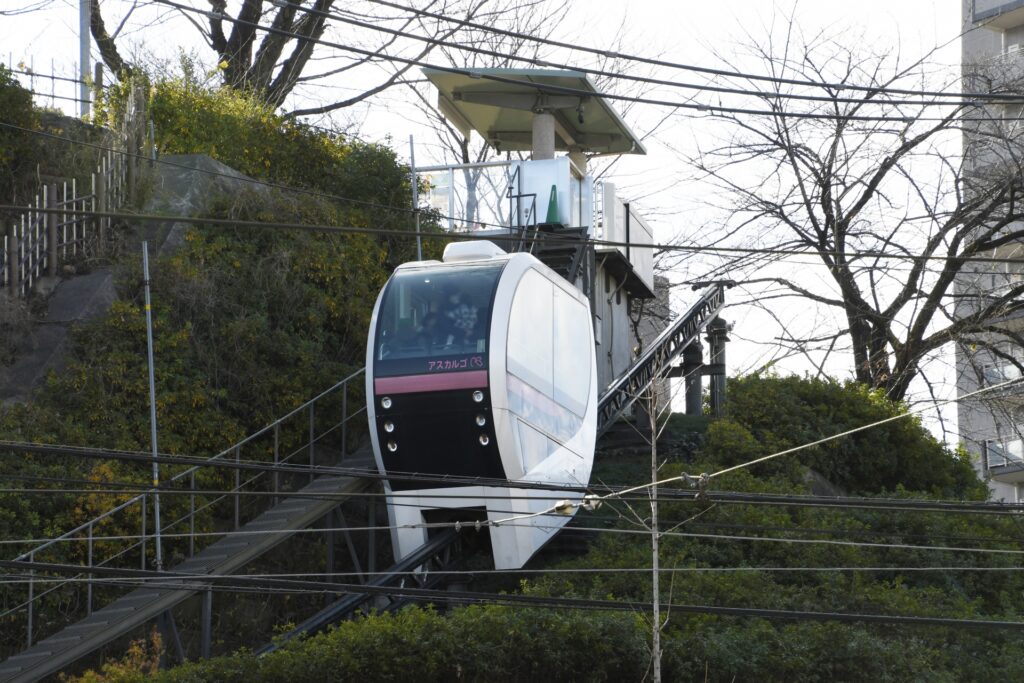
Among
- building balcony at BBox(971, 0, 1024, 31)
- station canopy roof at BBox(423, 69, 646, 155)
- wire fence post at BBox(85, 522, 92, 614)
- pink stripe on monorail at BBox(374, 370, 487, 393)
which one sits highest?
building balcony at BBox(971, 0, 1024, 31)

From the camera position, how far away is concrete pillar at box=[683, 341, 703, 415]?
28719mm

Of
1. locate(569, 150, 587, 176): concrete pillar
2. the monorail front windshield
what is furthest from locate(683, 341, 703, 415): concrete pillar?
the monorail front windshield

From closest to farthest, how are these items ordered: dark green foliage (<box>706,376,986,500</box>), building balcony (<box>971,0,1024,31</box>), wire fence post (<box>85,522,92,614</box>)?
wire fence post (<box>85,522,92,614</box>) → dark green foliage (<box>706,376,986,500</box>) → building balcony (<box>971,0,1024,31</box>)

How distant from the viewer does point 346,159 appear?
90.9 ft

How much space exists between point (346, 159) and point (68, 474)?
11533 mm

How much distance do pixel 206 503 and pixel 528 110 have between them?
456 inches

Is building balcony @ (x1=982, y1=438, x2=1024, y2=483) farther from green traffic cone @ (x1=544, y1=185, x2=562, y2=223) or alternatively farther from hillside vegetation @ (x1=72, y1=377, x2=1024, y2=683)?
green traffic cone @ (x1=544, y1=185, x2=562, y2=223)

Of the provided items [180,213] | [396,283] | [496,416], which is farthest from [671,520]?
[180,213]

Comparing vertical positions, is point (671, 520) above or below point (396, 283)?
below

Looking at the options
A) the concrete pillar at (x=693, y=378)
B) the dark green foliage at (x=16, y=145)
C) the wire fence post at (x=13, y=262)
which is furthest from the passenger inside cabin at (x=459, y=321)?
the concrete pillar at (x=693, y=378)

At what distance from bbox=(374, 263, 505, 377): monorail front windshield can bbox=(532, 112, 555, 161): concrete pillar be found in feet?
27.3

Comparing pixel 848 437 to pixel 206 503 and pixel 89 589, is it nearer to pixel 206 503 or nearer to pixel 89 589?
pixel 206 503

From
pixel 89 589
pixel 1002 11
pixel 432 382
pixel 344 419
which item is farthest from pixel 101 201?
pixel 1002 11

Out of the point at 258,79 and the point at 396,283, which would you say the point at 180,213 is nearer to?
the point at 396,283
